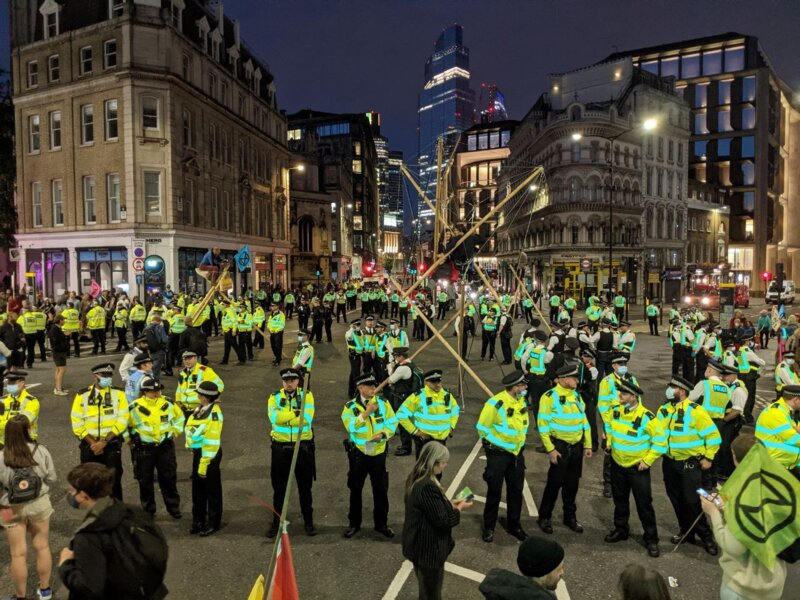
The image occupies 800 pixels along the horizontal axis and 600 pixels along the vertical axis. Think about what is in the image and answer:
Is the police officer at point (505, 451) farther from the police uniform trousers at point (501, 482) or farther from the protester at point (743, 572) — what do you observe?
the protester at point (743, 572)

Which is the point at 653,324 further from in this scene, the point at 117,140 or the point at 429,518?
the point at 117,140

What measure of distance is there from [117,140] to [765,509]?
118ft

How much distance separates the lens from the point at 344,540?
6500mm

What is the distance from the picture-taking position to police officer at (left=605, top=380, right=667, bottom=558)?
6227mm

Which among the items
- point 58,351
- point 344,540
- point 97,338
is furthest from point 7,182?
point 344,540

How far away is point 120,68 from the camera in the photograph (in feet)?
104

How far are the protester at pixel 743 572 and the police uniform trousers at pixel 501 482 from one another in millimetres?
2785

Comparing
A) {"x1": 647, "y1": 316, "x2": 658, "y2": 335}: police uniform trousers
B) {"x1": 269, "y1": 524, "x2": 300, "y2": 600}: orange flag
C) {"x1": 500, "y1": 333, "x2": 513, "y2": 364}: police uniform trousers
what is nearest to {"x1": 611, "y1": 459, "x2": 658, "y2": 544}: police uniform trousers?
{"x1": 269, "y1": 524, "x2": 300, "y2": 600}: orange flag

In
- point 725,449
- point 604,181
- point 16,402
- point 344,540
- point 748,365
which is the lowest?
point 344,540

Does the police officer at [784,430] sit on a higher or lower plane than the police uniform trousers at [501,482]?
higher

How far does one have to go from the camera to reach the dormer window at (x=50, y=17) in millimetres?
34250

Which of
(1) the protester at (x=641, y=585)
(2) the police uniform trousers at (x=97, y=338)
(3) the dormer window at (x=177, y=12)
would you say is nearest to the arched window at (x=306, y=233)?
(3) the dormer window at (x=177, y=12)

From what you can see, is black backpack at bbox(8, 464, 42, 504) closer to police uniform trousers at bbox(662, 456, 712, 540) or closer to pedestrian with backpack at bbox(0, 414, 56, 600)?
pedestrian with backpack at bbox(0, 414, 56, 600)

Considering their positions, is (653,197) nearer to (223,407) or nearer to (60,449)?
Result: (223,407)
